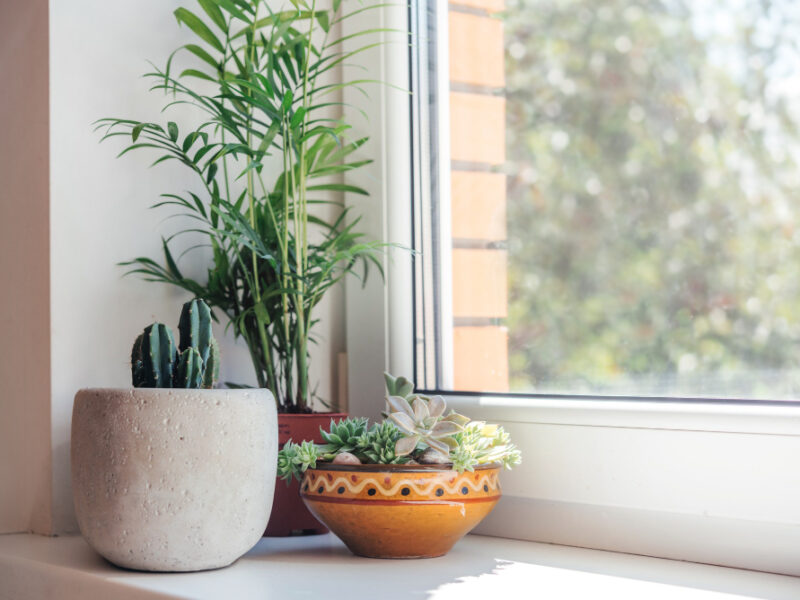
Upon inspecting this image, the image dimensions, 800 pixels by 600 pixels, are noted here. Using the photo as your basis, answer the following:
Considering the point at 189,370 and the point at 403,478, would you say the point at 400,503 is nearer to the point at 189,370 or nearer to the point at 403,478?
the point at 403,478

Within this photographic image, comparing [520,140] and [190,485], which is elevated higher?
[520,140]

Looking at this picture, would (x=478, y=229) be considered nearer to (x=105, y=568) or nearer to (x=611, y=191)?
A: (x=611, y=191)

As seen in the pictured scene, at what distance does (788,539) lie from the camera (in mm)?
958

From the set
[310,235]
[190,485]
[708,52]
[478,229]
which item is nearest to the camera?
[190,485]

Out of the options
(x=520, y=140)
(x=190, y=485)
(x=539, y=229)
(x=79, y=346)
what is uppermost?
(x=520, y=140)

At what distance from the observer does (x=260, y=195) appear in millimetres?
1446

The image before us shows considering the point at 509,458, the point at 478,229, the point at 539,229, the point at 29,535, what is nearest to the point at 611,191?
the point at 539,229

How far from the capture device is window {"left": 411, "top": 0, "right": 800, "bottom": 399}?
40.8 inches

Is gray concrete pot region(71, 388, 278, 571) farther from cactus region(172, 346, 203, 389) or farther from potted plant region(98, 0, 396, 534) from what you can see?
potted plant region(98, 0, 396, 534)

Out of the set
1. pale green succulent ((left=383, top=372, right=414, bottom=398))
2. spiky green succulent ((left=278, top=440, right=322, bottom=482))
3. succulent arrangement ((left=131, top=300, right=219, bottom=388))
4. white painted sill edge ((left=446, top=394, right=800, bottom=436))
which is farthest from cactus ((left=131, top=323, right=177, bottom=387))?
white painted sill edge ((left=446, top=394, right=800, bottom=436))

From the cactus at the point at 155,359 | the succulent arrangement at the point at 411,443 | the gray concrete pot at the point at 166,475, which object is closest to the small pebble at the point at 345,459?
the succulent arrangement at the point at 411,443

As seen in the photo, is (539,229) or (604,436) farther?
(539,229)

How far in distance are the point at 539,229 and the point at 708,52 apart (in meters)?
0.32

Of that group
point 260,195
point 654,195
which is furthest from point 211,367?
point 654,195
